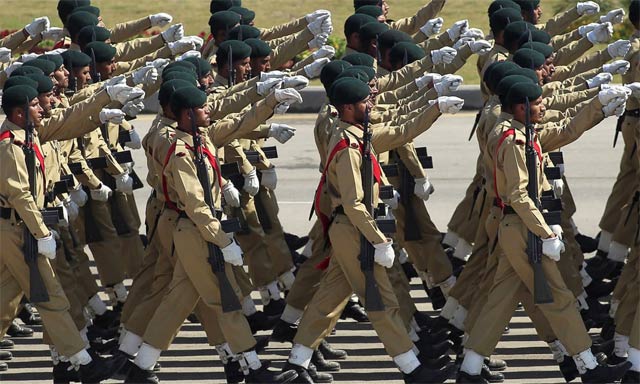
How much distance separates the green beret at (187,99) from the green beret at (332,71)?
3.32ft

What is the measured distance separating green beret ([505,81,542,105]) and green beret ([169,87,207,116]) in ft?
6.38

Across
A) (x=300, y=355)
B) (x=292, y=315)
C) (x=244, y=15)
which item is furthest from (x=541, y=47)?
(x=244, y=15)

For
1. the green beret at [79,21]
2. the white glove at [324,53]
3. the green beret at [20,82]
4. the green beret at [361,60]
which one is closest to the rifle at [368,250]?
the green beret at [361,60]

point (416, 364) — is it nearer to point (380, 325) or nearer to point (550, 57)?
point (380, 325)

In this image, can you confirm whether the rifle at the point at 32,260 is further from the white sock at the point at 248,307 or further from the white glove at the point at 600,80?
the white glove at the point at 600,80

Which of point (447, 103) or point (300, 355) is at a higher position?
point (447, 103)

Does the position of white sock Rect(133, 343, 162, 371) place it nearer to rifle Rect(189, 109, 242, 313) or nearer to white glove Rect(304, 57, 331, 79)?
rifle Rect(189, 109, 242, 313)

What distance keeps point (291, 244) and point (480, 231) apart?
→ 2749 mm

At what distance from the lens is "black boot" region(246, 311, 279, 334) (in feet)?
37.9

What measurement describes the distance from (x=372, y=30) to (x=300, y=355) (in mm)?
3299

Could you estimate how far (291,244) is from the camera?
1348cm

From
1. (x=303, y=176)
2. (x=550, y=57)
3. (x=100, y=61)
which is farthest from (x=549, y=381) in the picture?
(x=303, y=176)

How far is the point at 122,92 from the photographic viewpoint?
10.4 m

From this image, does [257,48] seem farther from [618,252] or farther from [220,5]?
[618,252]
